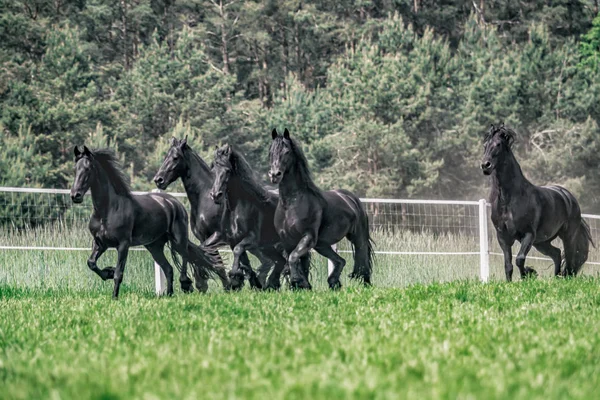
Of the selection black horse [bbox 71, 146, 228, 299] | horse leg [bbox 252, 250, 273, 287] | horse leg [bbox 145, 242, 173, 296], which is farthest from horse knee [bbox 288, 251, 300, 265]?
horse leg [bbox 145, 242, 173, 296]

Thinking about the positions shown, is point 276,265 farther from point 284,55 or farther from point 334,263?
point 284,55

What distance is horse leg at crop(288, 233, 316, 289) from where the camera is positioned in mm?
11828

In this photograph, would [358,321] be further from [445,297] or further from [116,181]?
[116,181]

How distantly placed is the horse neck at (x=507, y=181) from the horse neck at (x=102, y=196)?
5247 millimetres

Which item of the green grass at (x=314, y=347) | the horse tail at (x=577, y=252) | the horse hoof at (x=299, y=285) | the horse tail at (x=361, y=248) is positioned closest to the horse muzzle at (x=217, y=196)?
the horse hoof at (x=299, y=285)

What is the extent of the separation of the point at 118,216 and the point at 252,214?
5.88ft

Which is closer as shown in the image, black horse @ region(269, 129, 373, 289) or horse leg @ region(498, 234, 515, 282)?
black horse @ region(269, 129, 373, 289)

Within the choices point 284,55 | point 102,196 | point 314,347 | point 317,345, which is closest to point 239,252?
point 102,196

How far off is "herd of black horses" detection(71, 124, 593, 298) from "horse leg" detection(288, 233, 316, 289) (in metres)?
0.01

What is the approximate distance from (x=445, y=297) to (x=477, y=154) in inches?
1151

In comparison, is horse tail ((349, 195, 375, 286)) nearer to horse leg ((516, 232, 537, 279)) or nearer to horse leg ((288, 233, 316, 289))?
horse leg ((288, 233, 316, 289))

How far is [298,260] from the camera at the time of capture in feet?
39.1

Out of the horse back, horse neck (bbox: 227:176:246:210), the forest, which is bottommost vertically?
the forest

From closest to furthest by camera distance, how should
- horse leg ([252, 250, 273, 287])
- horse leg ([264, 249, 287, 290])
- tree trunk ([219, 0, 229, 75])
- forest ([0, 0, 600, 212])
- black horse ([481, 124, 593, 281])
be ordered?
horse leg ([264, 249, 287, 290]), black horse ([481, 124, 593, 281]), horse leg ([252, 250, 273, 287]), forest ([0, 0, 600, 212]), tree trunk ([219, 0, 229, 75])
